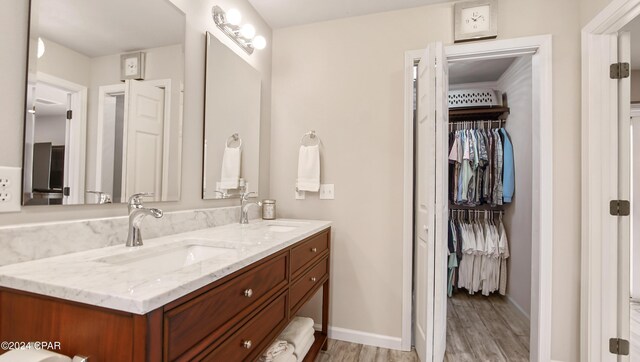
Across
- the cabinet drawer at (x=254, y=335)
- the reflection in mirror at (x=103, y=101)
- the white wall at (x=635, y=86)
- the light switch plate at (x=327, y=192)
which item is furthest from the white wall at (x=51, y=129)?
the white wall at (x=635, y=86)

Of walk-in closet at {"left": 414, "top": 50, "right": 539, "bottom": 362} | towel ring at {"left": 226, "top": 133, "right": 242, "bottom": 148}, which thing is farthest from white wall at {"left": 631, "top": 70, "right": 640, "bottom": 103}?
towel ring at {"left": 226, "top": 133, "right": 242, "bottom": 148}

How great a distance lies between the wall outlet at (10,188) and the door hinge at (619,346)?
9.04 ft

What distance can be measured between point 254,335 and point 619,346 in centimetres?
199

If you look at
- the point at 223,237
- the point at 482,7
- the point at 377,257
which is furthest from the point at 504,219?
the point at 223,237

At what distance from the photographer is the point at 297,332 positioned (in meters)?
1.68

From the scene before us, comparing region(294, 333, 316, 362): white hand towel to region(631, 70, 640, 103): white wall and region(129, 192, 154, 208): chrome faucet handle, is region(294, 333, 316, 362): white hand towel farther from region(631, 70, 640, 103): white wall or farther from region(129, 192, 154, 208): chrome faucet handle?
region(631, 70, 640, 103): white wall

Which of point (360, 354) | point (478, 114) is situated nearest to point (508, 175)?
point (478, 114)

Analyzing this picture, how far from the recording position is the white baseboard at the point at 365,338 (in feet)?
6.70

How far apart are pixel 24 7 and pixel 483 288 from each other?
3.70 m

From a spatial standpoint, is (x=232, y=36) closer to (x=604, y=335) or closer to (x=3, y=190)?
(x=3, y=190)

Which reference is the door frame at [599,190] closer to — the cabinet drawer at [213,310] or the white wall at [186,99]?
the cabinet drawer at [213,310]

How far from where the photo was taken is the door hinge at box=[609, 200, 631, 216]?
1555 mm

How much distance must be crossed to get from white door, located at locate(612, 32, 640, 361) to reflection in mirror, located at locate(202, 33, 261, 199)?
2.19 metres

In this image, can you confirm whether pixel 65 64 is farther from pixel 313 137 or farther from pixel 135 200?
pixel 313 137
